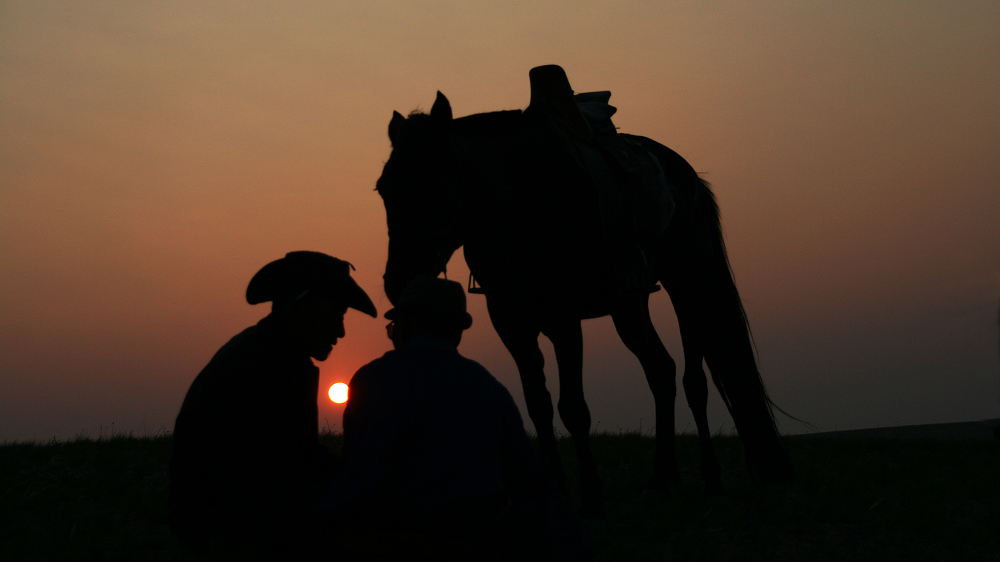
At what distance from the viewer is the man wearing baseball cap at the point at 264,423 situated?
314 cm

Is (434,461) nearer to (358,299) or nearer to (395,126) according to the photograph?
(358,299)

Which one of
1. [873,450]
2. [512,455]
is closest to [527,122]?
[512,455]

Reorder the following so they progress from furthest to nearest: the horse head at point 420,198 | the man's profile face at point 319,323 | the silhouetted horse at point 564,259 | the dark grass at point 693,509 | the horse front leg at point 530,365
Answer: the horse front leg at point 530,365 → the dark grass at point 693,509 → the silhouetted horse at point 564,259 → the horse head at point 420,198 → the man's profile face at point 319,323

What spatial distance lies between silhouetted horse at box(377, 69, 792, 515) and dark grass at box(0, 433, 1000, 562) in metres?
0.50

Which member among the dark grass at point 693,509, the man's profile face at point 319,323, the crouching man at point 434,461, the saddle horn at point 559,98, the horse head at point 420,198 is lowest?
the dark grass at point 693,509

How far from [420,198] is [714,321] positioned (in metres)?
4.22

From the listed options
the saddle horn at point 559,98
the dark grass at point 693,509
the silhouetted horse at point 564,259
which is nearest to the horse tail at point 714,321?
the silhouetted horse at point 564,259

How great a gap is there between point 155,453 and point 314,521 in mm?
5530

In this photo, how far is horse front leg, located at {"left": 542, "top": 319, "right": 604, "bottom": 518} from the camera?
5684 millimetres

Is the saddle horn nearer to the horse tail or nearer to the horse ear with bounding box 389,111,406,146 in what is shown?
the horse ear with bounding box 389,111,406,146

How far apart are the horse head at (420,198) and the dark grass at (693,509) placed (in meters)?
2.35

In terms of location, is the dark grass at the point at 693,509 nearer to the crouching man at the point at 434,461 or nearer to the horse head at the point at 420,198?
the horse head at the point at 420,198

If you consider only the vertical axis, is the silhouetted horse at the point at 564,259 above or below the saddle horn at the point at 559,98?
below

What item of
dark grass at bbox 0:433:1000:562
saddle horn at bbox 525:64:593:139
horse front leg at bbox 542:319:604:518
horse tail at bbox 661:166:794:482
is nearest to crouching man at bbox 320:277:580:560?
dark grass at bbox 0:433:1000:562
